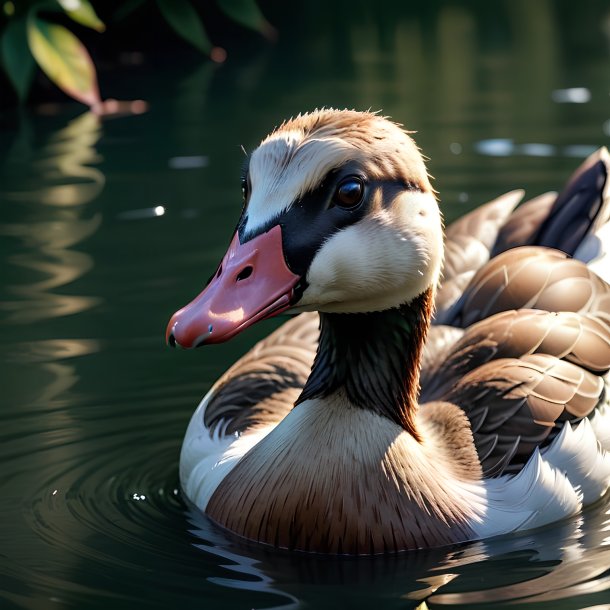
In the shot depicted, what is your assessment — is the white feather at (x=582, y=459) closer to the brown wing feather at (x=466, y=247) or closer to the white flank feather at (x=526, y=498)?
the white flank feather at (x=526, y=498)

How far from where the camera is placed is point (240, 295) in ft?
16.9

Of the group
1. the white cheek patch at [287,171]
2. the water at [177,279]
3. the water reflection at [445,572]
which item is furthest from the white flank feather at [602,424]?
the white cheek patch at [287,171]

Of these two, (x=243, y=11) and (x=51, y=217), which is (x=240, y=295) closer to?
(x=51, y=217)

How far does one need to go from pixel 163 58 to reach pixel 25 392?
44.4 ft

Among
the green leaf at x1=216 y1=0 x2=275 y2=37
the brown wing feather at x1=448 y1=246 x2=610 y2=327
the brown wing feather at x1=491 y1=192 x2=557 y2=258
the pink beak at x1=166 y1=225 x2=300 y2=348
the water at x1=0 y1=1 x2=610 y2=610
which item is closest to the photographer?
the pink beak at x1=166 y1=225 x2=300 y2=348

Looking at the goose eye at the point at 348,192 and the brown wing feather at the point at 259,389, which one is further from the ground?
the goose eye at the point at 348,192

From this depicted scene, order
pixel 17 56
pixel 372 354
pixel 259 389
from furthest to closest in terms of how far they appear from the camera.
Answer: pixel 17 56
pixel 259 389
pixel 372 354

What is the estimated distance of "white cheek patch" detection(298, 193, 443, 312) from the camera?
17.5ft

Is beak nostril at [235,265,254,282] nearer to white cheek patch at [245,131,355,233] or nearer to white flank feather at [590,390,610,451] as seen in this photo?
white cheek patch at [245,131,355,233]

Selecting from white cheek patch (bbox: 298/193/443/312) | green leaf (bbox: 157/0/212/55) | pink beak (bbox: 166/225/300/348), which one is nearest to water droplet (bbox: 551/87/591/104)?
green leaf (bbox: 157/0/212/55)

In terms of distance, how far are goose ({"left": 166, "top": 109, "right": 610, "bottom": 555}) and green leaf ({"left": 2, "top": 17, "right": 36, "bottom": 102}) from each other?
29.5 ft

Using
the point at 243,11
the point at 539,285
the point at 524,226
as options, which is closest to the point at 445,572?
the point at 539,285

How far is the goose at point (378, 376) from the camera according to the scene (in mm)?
5305

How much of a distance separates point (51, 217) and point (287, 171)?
20.9 feet
